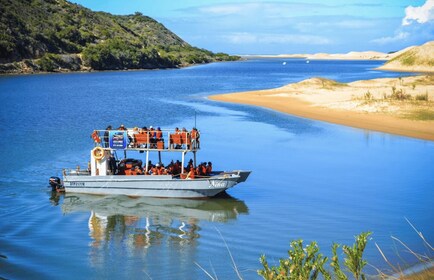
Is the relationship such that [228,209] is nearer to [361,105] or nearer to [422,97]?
[361,105]

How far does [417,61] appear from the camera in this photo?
118 m

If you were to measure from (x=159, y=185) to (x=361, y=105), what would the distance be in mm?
28738

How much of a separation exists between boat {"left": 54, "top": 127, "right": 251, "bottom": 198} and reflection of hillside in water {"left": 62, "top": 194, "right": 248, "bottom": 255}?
331 millimetres

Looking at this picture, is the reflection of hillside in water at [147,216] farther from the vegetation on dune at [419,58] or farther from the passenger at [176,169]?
the vegetation on dune at [419,58]

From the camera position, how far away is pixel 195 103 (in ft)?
190

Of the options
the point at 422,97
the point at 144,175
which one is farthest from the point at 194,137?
the point at 422,97

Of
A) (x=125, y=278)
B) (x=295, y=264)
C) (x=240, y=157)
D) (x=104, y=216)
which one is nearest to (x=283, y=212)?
(x=104, y=216)

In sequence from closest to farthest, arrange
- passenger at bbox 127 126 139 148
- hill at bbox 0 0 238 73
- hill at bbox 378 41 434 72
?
passenger at bbox 127 126 139 148
hill at bbox 0 0 238 73
hill at bbox 378 41 434 72

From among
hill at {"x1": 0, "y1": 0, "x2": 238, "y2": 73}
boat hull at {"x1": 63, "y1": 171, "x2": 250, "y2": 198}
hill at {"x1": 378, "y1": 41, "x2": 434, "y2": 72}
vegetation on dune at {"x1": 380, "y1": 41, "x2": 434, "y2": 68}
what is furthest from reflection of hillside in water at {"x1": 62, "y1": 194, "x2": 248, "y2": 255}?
vegetation on dune at {"x1": 380, "y1": 41, "x2": 434, "y2": 68}

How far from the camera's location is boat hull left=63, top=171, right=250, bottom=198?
22.2 metres

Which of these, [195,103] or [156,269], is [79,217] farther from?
[195,103]

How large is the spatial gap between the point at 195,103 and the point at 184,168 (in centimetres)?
3501

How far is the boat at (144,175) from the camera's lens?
22281 mm

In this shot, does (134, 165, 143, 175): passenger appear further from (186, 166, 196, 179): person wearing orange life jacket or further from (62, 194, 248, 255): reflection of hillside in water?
(186, 166, 196, 179): person wearing orange life jacket
